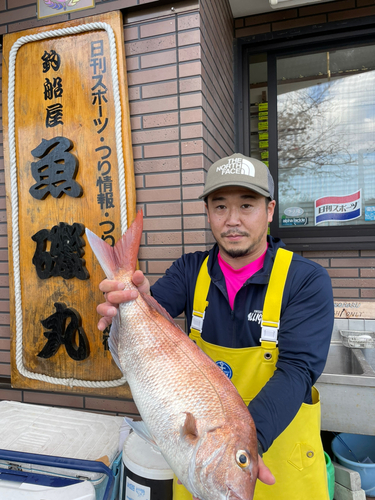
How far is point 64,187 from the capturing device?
8.89 feet

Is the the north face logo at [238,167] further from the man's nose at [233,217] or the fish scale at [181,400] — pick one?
the fish scale at [181,400]

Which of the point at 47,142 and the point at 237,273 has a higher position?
the point at 47,142

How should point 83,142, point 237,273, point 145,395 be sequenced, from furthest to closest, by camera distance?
1. point 83,142
2. point 237,273
3. point 145,395

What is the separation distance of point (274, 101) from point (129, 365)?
11.6 ft

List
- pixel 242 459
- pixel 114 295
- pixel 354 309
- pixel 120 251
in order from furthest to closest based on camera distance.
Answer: pixel 354 309
pixel 120 251
pixel 114 295
pixel 242 459

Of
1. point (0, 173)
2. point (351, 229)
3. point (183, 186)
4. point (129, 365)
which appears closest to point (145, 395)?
point (129, 365)

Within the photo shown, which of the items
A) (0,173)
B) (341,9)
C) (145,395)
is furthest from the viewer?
(341,9)

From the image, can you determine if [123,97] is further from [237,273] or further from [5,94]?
[237,273]

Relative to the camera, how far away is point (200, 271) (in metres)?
2.16

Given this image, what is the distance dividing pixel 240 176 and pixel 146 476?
6.25 ft

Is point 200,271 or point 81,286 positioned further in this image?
point 81,286

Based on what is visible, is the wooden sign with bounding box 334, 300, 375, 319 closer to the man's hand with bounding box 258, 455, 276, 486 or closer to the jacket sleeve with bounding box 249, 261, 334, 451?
the jacket sleeve with bounding box 249, 261, 334, 451

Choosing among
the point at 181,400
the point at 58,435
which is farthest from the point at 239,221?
the point at 58,435

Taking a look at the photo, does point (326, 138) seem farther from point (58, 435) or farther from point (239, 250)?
point (58, 435)
